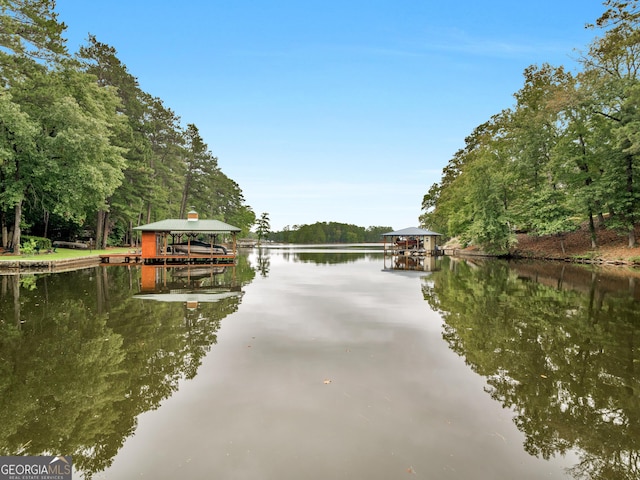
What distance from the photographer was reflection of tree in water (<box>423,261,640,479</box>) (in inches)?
144

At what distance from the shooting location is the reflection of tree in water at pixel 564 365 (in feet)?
→ 12.0

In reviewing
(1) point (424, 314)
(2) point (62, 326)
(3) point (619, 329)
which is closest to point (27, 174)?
(2) point (62, 326)

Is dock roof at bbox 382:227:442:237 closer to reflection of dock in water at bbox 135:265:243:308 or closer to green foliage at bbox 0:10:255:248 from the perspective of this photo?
reflection of dock in water at bbox 135:265:243:308

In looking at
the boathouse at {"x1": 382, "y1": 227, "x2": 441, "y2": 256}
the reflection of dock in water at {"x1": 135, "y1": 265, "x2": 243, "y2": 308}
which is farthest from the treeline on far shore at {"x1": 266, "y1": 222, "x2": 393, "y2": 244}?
the reflection of dock in water at {"x1": 135, "y1": 265, "x2": 243, "y2": 308}

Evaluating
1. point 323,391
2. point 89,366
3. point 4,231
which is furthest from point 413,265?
point 4,231

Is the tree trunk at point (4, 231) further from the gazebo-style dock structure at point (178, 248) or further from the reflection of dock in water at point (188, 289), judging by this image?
the reflection of dock in water at point (188, 289)

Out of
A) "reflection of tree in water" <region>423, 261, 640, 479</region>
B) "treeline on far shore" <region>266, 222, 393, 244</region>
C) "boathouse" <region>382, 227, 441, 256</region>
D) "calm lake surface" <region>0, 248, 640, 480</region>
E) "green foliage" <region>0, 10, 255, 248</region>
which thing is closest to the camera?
"calm lake surface" <region>0, 248, 640, 480</region>

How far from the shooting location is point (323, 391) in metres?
4.85

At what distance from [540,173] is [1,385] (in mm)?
36805

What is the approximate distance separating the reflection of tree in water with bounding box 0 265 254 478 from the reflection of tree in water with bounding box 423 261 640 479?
452 centimetres

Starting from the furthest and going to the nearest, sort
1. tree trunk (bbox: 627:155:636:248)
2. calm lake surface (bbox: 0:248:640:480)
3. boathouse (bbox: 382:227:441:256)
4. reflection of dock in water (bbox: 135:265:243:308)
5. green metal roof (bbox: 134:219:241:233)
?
1. boathouse (bbox: 382:227:441:256)
2. tree trunk (bbox: 627:155:636:248)
3. green metal roof (bbox: 134:219:241:233)
4. reflection of dock in water (bbox: 135:265:243:308)
5. calm lake surface (bbox: 0:248:640:480)

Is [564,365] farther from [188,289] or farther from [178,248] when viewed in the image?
[178,248]

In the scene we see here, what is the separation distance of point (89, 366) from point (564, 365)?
7586mm

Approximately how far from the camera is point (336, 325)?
852cm
